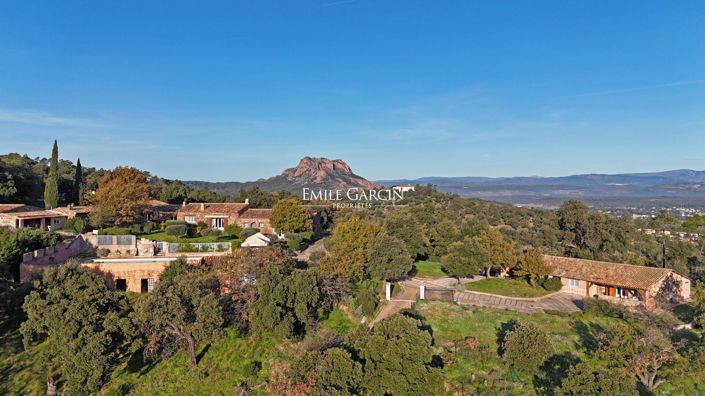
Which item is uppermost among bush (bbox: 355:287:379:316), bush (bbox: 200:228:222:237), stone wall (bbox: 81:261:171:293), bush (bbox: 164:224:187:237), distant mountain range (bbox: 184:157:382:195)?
distant mountain range (bbox: 184:157:382:195)

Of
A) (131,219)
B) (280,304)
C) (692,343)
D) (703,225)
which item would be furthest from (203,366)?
(703,225)

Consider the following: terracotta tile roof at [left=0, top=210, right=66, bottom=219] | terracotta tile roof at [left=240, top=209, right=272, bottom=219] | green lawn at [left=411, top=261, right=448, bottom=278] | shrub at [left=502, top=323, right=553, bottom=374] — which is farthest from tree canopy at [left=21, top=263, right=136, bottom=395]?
terracotta tile roof at [left=240, top=209, right=272, bottom=219]

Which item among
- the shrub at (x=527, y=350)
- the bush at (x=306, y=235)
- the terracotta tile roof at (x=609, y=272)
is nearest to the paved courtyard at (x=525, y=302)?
the terracotta tile roof at (x=609, y=272)

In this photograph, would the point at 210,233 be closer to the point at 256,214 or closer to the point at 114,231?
the point at 256,214

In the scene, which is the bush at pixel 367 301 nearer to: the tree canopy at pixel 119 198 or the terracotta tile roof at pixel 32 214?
the tree canopy at pixel 119 198

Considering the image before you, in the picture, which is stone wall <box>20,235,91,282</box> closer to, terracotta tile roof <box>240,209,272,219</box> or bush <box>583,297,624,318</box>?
terracotta tile roof <box>240,209,272,219</box>

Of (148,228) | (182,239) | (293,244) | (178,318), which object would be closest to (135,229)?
(148,228)
